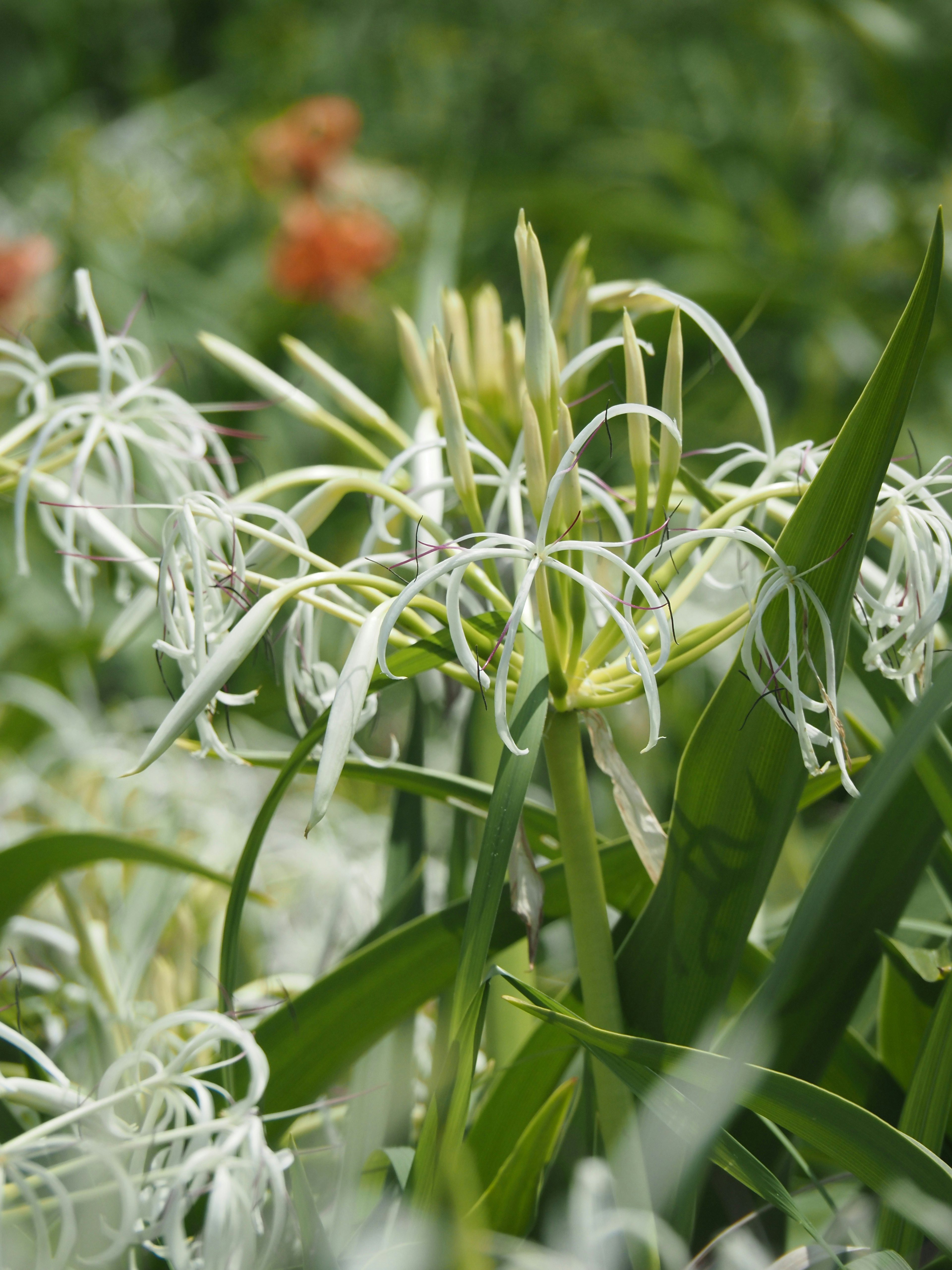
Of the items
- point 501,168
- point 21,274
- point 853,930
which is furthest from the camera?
point 501,168

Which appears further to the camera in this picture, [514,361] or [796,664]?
[514,361]

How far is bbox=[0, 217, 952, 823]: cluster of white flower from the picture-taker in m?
0.24

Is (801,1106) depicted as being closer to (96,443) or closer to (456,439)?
(456,439)

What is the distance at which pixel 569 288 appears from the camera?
0.42 m

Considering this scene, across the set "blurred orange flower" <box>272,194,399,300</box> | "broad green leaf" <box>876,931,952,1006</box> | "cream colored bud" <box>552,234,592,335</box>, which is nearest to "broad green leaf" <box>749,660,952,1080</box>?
"broad green leaf" <box>876,931,952,1006</box>

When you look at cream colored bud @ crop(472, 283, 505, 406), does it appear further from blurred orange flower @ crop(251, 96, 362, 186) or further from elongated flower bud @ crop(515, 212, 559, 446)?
blurred orange flower @ crop(251, 96, 362, 186)

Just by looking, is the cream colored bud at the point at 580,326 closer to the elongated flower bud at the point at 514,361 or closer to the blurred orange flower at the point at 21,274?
the elongated flower bud at the point at 514,361

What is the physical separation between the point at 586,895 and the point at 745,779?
6 cm

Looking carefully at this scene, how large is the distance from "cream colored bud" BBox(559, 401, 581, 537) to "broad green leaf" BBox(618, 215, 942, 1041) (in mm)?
57

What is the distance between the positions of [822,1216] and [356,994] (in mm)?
214

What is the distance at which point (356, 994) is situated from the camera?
13.4 inches

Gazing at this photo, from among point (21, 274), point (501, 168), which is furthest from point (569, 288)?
point (501, 168)

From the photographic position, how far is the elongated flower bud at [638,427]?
0.27 m

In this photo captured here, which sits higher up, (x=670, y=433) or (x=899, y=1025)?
(x=670, y=433)
